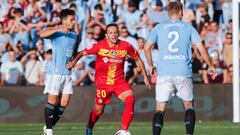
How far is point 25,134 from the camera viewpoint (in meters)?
15.6

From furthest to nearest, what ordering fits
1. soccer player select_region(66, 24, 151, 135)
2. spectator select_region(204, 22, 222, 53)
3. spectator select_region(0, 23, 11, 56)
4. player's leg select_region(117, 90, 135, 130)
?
spectator select_region(204, 22, 222, 53)
spectator select_region(0, 23, 11, 56)
soccer player select_region(66, 24, 151, 135)
player's leg select_region(117, 90, 135, 130)

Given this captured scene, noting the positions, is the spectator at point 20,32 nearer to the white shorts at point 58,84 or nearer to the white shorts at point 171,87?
the white shorts at point 58,84

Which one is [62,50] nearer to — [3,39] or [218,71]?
[3,39]

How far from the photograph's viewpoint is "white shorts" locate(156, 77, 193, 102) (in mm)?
12203

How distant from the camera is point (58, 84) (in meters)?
14.9

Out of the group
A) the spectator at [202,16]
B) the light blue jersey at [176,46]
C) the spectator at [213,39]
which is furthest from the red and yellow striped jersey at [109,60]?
the spectator at [202,16]

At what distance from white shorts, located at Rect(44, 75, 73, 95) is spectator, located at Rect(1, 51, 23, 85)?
6.50 m

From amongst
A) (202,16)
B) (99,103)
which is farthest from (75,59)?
(202,16)

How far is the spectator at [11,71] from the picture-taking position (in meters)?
21.3

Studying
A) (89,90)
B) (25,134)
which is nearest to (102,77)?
(25,134)

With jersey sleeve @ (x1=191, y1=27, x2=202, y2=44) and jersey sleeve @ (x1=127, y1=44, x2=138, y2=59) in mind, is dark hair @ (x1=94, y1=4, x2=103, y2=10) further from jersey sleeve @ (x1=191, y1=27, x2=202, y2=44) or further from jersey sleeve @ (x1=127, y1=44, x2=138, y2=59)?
jersey sleeve @ (x1=191, y1=27, x2=202, y2=44)

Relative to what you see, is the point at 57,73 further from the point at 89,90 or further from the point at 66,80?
the point at 89,90

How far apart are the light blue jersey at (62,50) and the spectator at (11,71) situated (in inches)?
258

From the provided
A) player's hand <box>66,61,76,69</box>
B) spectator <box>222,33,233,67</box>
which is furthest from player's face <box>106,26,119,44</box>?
spectator <box>222,33,233,67</box>
